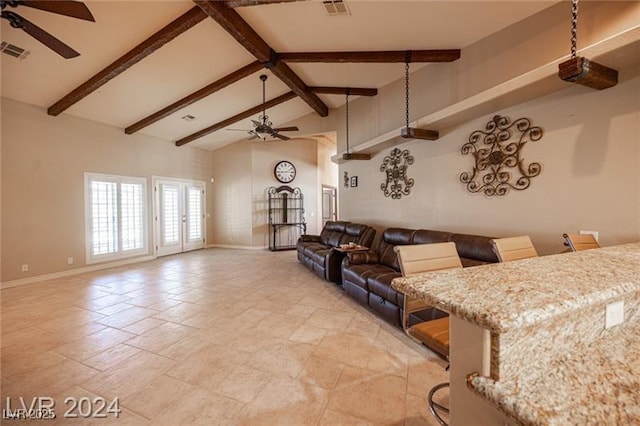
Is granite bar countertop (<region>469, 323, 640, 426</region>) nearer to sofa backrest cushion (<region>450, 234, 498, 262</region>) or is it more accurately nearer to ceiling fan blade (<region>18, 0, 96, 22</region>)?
sofa backrest cushion (<region>450, 234, 498, 262</region>)

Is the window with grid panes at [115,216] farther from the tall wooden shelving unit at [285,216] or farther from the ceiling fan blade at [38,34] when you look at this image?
the ceiling fan blade at [38,34]

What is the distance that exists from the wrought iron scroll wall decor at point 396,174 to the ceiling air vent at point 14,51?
559 cm

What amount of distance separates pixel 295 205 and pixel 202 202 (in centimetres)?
298

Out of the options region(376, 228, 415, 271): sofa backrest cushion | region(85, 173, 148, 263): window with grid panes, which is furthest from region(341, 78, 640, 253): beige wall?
region(85, 173, 148, 263): window with grid panes

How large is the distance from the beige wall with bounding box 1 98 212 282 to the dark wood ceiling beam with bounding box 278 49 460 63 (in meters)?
4.58

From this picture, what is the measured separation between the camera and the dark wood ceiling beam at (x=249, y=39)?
124 inches

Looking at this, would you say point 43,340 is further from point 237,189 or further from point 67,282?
point 237,189

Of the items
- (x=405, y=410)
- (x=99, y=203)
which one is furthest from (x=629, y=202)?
(x=99, y=203)

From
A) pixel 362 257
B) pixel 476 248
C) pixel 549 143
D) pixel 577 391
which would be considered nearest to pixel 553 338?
pixel 577 391

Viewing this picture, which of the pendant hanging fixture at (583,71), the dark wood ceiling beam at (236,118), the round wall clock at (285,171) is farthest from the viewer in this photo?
the round wall clock at (285,171)

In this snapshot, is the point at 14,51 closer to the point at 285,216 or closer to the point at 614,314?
the point at 285,216

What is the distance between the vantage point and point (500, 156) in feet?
10.3

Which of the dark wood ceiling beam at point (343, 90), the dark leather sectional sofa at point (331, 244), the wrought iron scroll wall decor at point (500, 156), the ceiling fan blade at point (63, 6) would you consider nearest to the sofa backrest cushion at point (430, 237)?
the wrought iron scroll wall decor at point (500, 156)

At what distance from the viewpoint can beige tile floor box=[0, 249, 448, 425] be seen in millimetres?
1829
